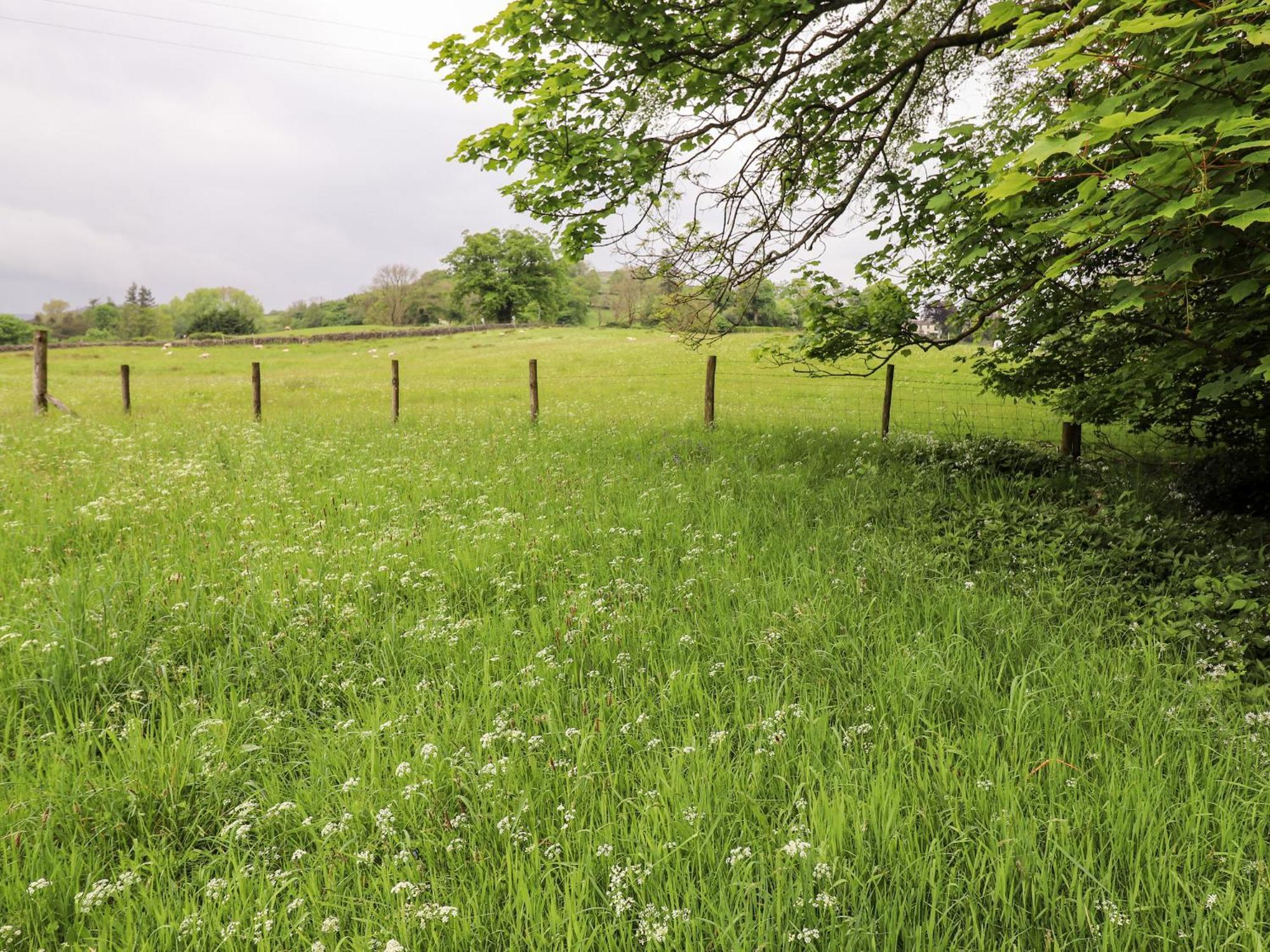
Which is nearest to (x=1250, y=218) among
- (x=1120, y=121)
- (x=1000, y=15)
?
(x=1120, y=121)

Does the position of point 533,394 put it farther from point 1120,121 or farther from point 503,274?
point 503,274

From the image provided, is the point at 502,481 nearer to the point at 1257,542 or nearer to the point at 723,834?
the point at 723,834

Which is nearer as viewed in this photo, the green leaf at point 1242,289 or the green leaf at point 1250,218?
the green leaf at point 1250,218

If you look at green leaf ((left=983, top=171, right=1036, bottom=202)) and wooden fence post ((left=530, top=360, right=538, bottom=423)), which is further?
wooden fence post ((left=530, top=360, right=538, bottom=423))

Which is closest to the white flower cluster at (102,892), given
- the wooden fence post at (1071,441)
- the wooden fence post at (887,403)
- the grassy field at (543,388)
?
the grassy field at (543,388)

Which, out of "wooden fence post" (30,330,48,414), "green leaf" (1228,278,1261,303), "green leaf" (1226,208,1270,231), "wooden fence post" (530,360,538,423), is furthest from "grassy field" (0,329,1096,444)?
"green leaf" (1226,208,1270,231)

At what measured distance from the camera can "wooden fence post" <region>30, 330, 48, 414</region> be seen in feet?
51.5

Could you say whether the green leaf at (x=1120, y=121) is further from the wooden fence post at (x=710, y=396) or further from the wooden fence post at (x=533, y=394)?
the wooden fence post at (x=533, y=394)

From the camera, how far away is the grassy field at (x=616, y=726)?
2557 mm

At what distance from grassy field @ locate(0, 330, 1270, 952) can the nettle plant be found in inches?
60.8

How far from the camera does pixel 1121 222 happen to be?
367 cm

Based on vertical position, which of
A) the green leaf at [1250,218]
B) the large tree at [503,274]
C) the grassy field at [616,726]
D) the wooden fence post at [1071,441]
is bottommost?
the grassy field at [616,726]

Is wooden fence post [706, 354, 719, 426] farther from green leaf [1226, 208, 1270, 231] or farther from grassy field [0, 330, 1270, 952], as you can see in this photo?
green leaf [1226, 208, 1270, 231]

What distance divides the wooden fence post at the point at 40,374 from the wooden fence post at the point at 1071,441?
890 inches
